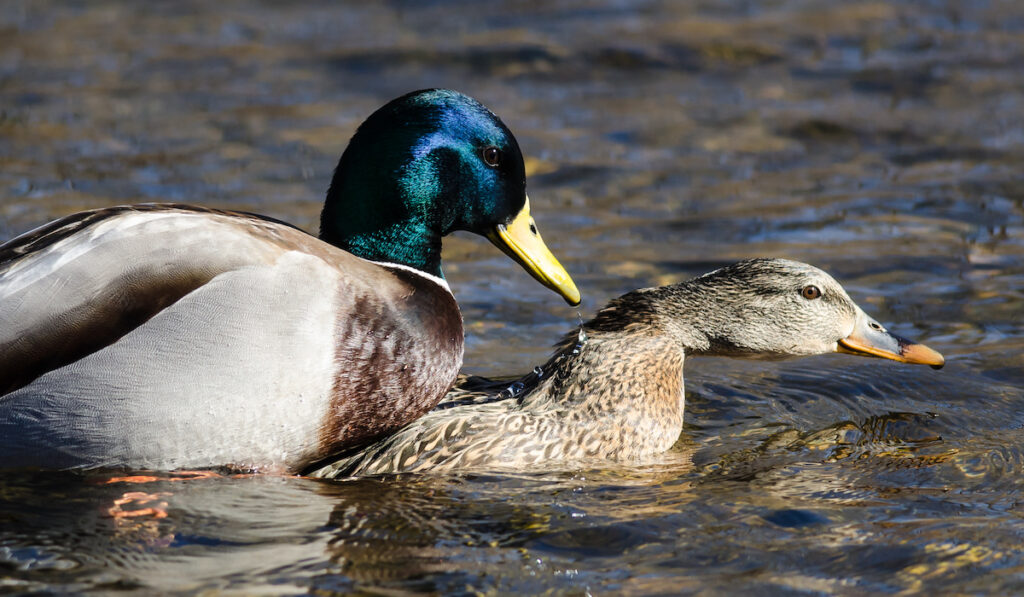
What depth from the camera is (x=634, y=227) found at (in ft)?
28.4

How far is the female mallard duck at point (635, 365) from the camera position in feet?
17.8

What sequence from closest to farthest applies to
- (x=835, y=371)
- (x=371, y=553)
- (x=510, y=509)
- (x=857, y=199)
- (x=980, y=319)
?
1. (x=371, y=553)
2. (x=510, y=509)
3. (x=835, y=371)
4. (x=980, y=319)
5. (x=857, y=199)

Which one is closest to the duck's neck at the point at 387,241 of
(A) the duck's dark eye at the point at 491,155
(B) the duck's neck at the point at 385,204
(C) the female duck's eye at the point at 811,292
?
(B) the duck's neck at the point at 385,204

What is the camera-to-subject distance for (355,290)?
508cm

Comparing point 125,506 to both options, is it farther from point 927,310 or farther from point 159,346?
point 927,310

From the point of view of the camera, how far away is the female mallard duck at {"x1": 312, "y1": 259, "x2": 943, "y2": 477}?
5426mm

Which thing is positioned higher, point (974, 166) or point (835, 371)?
point (974, 166)

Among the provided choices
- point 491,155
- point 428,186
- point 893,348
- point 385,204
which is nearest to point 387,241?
point 385,204

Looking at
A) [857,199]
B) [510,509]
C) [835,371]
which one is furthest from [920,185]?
[510,509]

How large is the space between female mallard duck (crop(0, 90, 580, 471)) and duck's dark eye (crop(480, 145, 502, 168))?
22.4 inches

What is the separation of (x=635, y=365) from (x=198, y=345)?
179 cm

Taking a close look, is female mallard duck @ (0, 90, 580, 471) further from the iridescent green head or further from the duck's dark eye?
the duck's dark eye

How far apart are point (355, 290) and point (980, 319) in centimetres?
352

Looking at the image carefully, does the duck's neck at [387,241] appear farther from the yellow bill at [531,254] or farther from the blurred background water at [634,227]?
the blurred background water at [634,227]
